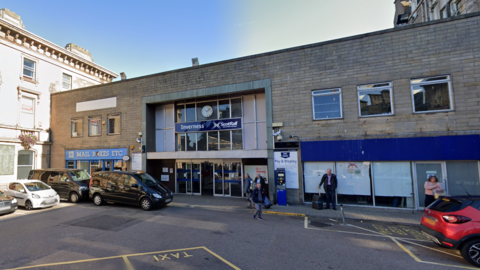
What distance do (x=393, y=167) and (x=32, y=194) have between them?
16.9 m

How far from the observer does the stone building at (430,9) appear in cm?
1480

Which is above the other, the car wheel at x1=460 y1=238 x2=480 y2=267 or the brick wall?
the brick wall

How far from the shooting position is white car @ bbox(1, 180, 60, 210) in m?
10.8

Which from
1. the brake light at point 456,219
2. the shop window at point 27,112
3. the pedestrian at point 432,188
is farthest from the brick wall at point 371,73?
the shop window at point 27,112

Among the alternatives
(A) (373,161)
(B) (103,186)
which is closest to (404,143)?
(A) (373,161)

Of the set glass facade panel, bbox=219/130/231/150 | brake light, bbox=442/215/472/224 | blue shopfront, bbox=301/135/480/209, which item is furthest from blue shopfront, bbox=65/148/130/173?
brake light, bbox=442/215/472/224

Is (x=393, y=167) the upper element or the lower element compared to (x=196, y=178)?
upper

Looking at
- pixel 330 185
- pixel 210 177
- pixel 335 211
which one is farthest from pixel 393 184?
pixel 210 177

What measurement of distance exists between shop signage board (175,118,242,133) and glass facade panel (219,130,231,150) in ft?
1.16

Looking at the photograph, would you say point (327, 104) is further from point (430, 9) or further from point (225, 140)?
point (430, 9)

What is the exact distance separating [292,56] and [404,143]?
6.71m

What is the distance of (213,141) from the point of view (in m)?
14.6

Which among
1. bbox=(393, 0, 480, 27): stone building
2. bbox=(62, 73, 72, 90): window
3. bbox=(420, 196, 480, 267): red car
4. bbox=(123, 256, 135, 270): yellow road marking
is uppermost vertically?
bbox=(393, 0, 480, 27): stone building

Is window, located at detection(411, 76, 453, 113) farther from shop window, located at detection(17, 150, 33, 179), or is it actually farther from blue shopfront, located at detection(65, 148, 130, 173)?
shop window, located at detection(17, 150, 33, 179)
